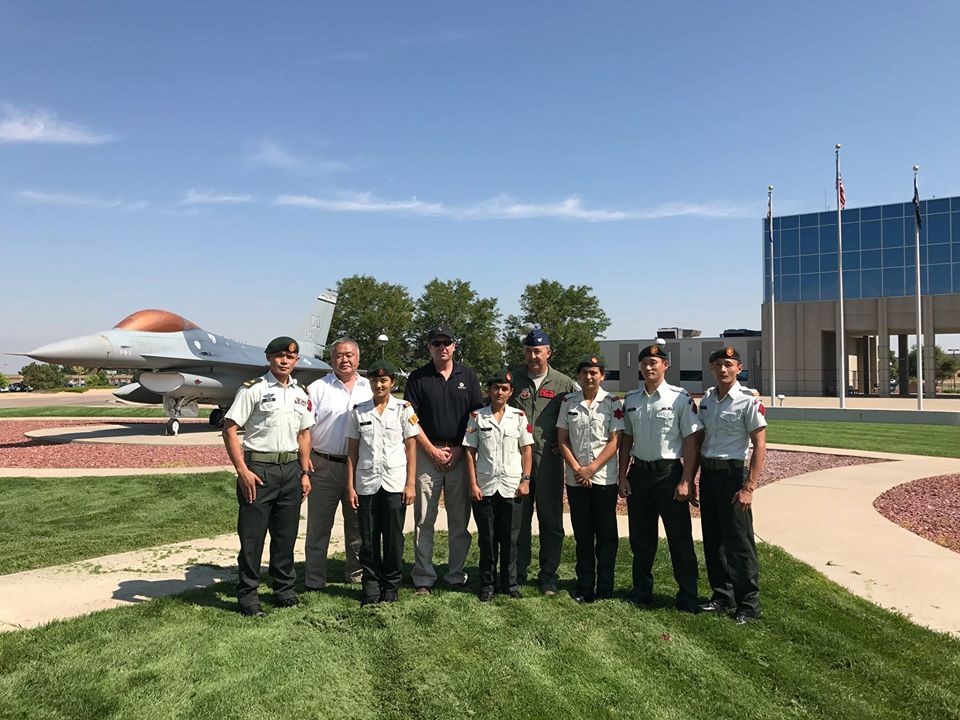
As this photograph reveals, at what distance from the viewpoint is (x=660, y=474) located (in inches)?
175

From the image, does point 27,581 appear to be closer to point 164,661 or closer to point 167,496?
point 164,661

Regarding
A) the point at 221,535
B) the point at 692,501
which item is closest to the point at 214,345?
the point at 221,535

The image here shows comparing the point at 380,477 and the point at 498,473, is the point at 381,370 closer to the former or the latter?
the point at 380,477

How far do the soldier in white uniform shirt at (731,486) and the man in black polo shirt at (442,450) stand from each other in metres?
1.76

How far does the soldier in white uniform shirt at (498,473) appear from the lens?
184 inches

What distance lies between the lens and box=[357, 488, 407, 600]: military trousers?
15.0 ft

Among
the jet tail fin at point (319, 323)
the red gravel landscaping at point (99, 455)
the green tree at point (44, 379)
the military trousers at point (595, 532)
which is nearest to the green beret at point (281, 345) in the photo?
the military trousers at point (595, 532)

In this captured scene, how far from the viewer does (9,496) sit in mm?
8969

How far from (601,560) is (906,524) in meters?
4.89

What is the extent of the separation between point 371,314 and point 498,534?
57.2 meters

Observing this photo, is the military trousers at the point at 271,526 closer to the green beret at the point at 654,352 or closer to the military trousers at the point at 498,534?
the military trousers at the point at 498,534

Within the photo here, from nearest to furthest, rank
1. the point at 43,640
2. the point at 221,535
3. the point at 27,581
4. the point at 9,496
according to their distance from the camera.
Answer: the point at 43,640 < the point at 27,581 < the point at 221,535 < the point at 9,496

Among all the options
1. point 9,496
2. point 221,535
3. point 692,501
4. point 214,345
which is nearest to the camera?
point 692,501

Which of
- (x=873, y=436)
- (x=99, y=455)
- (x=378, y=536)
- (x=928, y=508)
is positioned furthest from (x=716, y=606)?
(x=873, y=436)
